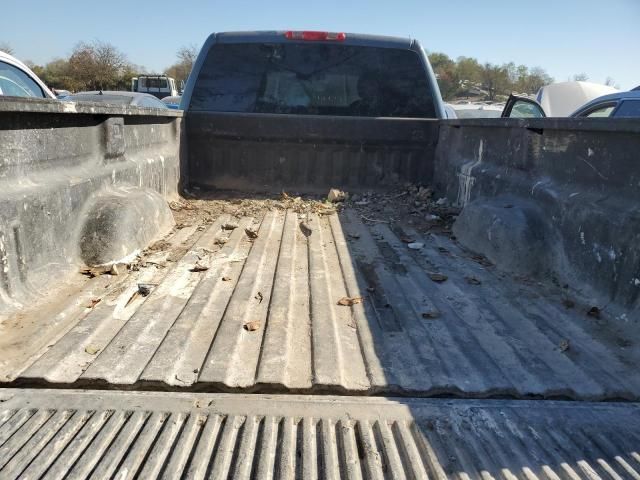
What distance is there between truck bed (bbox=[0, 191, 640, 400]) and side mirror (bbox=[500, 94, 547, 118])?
9.12 ft

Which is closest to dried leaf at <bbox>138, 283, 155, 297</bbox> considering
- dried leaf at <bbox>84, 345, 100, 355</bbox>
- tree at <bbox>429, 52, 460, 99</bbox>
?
dried leaf at <bbox>84, 345, 100, 355</bbox>

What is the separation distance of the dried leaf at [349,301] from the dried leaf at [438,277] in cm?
56

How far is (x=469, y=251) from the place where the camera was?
3.37 m

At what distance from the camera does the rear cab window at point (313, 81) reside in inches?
178

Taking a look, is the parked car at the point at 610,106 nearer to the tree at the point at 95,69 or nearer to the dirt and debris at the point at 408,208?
the dirt and debris at the point at 408,208

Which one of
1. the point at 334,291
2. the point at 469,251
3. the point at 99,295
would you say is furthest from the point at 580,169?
the point at 99,295

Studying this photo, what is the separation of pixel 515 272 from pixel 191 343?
192 centimetres

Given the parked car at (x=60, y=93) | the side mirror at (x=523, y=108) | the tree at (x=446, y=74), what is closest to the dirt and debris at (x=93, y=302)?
the side mirror at (x=523, y=108)

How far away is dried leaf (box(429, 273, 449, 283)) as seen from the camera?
281 centimetres

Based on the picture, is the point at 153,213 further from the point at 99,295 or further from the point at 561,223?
the point at 561,223

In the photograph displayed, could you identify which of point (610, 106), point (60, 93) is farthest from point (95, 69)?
point (610, 106)

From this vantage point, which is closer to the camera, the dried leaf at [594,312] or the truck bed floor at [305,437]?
the truck bed floor at [305,437]

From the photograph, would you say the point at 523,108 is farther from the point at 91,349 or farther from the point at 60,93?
the point at 60,93

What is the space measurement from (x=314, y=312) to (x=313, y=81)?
9.52ft
